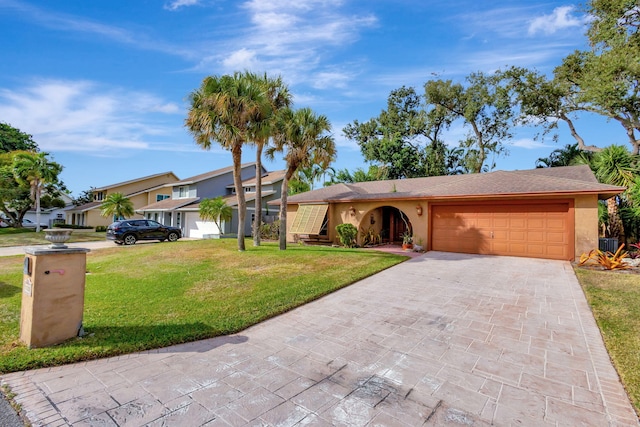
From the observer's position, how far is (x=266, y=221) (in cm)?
2420

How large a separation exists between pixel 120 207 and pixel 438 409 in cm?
3228

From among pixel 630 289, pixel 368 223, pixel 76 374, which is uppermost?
pixel 368 223

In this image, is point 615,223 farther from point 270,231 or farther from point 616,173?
point 270,231

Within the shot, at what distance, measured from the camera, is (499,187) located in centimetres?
1284

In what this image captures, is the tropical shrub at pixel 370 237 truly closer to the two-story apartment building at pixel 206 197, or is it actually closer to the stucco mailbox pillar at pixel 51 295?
the two-story apartment building at pixel 206 197

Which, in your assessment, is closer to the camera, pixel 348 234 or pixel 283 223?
pixel 283 223

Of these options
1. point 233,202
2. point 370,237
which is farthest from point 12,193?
point 370,237

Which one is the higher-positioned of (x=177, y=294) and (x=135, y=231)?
(x=135, y=231)

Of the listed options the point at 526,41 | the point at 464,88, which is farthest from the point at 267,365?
the point at 464,88

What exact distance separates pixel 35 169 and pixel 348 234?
91.9 feet

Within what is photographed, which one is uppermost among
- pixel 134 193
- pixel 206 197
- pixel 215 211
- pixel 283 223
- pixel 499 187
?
pixel 134 193

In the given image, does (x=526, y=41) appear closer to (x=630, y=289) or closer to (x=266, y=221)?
(x=630, y=289)

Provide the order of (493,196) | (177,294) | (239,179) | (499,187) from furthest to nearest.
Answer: (239,179), (499,187), (493,196), (177,294)

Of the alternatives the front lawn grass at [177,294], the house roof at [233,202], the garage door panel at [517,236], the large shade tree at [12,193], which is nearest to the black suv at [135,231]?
the house roof at [233,202]
